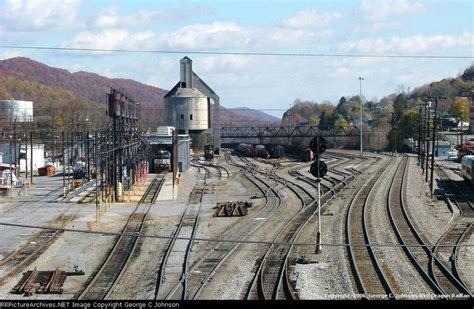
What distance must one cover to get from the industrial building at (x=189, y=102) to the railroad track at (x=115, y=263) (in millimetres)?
45905

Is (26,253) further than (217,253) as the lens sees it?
Yes

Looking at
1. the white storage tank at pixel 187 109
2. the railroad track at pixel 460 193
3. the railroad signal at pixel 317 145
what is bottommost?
the railroad track at pixel 460 193

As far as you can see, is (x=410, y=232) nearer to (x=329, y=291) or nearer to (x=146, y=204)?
(x=329, y=291)

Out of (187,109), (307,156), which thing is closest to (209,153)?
(187,109)

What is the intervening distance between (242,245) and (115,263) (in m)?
4.10

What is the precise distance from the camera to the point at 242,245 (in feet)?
74.5

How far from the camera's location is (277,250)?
70.8 ft

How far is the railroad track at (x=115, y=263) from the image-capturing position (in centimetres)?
1648

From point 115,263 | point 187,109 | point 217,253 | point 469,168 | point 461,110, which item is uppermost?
point 461,110

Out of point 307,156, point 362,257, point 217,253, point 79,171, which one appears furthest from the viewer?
point 307,156

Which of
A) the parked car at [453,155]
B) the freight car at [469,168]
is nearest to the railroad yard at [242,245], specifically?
the freight car at [469,168]

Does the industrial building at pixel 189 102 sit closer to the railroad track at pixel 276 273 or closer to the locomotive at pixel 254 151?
the locomotive at pixel 254 151

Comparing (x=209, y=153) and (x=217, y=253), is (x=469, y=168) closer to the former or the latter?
(x=217, y=253)

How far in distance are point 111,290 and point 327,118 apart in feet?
372
